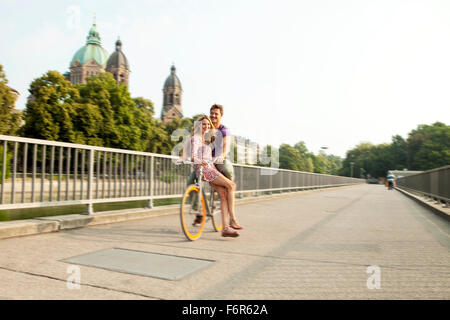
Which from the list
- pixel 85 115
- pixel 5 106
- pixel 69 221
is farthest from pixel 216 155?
pixel 85 115

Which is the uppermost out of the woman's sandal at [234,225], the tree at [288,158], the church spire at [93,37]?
the church spire at [93,37]

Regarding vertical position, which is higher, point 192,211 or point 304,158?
point 304,158

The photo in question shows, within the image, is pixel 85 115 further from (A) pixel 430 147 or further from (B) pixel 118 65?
(A) pixel 430 147

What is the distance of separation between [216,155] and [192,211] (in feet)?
2.96

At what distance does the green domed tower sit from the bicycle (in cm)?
12436

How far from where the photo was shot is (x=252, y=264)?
12.6ft

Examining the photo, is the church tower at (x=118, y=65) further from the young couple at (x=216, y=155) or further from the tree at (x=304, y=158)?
the young couple at (x=216, y=155)

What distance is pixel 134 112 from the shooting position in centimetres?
5216

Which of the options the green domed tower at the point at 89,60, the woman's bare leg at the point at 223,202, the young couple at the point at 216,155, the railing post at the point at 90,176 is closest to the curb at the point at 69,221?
the railing post at the point at 90,176

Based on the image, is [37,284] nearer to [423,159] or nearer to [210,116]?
[210,116]

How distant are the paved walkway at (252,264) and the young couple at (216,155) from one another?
522 mm

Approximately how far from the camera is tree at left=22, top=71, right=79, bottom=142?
37.3 metres

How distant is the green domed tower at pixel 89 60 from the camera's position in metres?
121
